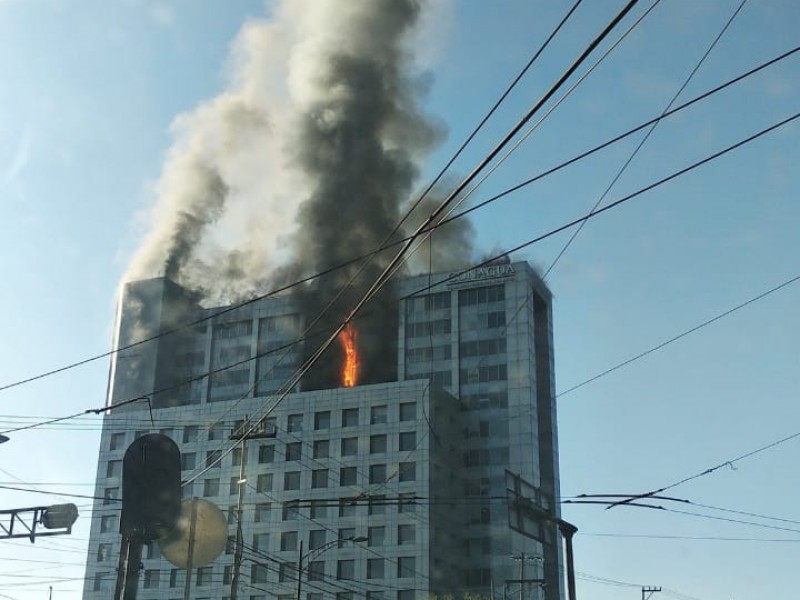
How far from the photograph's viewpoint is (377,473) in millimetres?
117688

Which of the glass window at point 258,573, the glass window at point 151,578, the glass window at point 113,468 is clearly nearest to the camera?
the glass window at point 258,573

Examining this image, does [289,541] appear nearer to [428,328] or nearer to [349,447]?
[349,447]

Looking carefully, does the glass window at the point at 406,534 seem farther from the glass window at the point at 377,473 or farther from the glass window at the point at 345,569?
the glass window at the point at 377,473

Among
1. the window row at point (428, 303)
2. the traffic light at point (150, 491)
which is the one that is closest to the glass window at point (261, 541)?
the window row at point (428, 303)

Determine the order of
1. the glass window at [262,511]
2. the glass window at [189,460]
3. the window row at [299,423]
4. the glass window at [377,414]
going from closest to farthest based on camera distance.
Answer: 1. the glass window at [262,511]
2. the window row at [299,423]
3. the glass window at [377,414]
4. the glass window at [189,460]

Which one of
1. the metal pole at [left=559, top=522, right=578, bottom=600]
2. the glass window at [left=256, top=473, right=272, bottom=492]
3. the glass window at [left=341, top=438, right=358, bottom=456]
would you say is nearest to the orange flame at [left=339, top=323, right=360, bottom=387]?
the glass window at [left=341, top=438, right=358, bottom=456]

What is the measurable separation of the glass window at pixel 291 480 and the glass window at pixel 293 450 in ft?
6.03

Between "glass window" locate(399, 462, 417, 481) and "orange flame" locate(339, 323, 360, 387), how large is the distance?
21837mm

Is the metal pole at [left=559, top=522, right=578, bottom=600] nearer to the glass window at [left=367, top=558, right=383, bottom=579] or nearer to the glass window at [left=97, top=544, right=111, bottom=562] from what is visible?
the glass window at [left=367, top=558, right=383, bottom=579]

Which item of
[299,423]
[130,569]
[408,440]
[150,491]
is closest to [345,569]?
[408,440]

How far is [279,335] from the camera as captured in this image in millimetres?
142000

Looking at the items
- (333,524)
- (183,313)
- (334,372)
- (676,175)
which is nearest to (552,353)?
(334,372)

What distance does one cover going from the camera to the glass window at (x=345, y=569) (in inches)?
4422

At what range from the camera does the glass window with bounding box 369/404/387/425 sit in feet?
396
